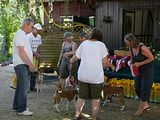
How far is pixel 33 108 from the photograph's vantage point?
23.4ft

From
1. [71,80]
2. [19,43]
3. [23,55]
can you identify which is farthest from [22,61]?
[71,80]

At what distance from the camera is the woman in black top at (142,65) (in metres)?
6.39

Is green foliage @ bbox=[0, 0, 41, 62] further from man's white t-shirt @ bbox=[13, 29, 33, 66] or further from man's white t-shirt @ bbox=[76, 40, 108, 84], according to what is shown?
man's white t-shirt @ bbox=[76, 40, 108, 84]

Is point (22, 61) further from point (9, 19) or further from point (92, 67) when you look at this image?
point (9, 19)

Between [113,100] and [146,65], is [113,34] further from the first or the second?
[146,65]

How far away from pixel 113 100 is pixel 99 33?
8.87 ft

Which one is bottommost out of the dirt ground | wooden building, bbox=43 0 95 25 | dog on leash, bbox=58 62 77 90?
the dirt ground

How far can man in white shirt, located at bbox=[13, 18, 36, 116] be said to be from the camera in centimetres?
614

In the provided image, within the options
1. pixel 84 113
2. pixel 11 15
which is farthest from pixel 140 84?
pixel 11 15

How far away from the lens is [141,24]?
13.2m

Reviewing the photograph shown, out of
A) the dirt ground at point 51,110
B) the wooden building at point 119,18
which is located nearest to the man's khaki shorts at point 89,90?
the dirt ground at point 51,110

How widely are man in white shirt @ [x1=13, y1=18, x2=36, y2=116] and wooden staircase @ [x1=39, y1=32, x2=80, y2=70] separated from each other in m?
4.18

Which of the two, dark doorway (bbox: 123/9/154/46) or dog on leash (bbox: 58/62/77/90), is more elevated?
dark doorway (bbox: 123/9/154/46)

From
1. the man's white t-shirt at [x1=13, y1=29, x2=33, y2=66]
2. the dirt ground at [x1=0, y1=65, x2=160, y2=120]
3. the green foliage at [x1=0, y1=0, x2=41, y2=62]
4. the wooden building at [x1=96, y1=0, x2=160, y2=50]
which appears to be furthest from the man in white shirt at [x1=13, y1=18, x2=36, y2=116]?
the green foliage at [x1=0, y1=0, x2=41, y2=62]
